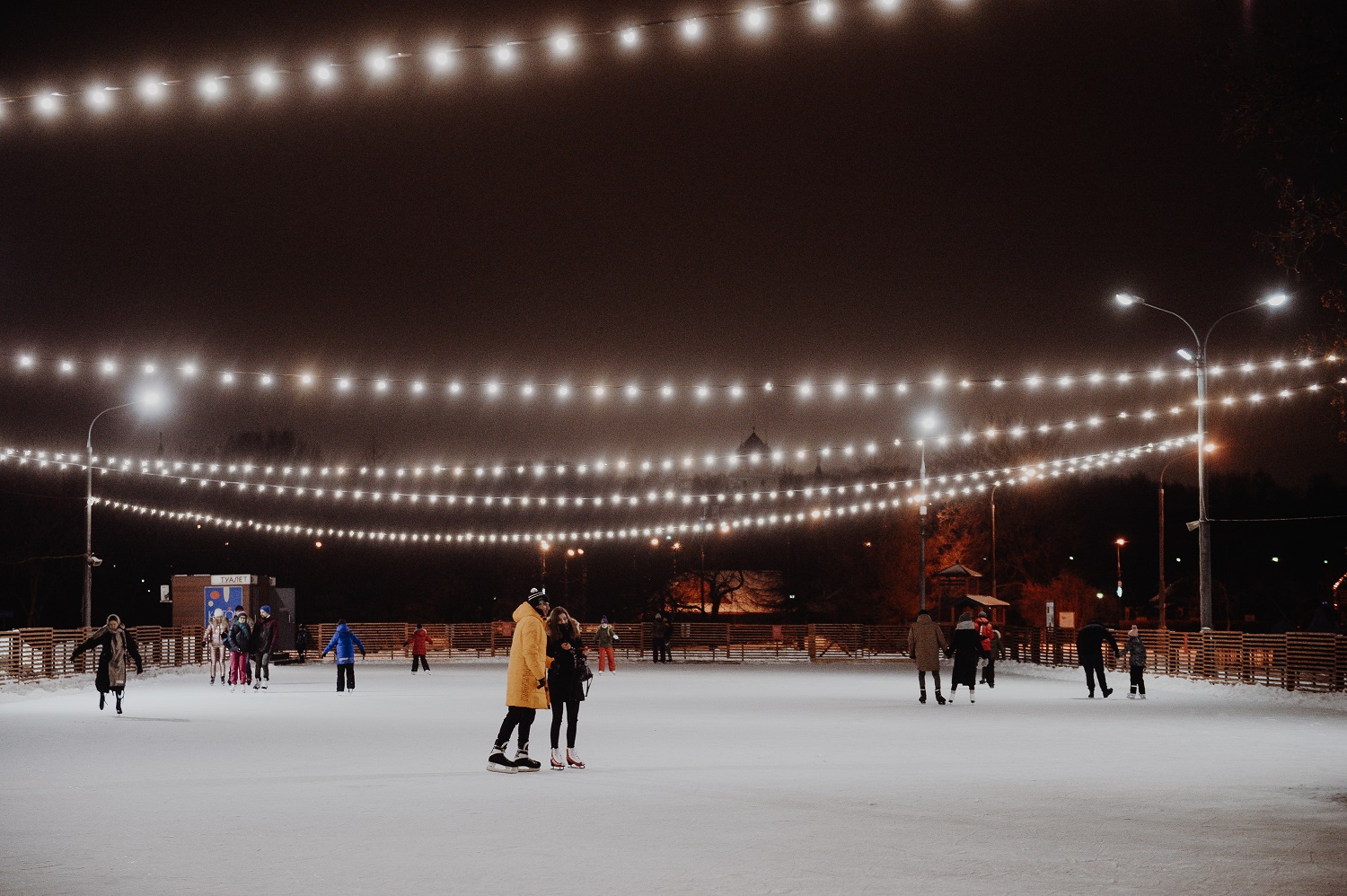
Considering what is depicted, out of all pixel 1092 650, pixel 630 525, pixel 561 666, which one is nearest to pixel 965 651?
pixel 1092 650

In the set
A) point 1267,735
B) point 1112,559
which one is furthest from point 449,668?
point 1112,559

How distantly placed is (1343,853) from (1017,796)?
296 centimetres

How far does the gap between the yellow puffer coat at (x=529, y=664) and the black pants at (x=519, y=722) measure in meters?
0.10

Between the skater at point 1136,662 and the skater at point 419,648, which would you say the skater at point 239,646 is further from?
the skater at point 1136,662

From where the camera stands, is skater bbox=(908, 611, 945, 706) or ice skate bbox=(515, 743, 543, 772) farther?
skater bbox=(908, 611, 945, 706)

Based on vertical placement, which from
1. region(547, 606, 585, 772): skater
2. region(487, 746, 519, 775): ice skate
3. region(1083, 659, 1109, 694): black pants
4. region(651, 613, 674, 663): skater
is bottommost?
region(651, 613, 674, 663): skater

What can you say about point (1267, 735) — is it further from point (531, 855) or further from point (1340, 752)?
point (531, 855)

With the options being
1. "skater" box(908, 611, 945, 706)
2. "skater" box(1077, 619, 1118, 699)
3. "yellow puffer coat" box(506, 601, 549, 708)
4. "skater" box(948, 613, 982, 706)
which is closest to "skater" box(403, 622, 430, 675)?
"skater" box(1077, 619, 1118, 699)

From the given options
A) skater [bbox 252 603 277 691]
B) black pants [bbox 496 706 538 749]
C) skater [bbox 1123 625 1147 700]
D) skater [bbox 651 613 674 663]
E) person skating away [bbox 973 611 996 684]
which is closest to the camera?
black pants [bbox 496 706 538 749]

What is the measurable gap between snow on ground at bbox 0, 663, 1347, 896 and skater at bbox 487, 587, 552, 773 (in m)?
0.34

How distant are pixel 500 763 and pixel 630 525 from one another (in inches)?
2572

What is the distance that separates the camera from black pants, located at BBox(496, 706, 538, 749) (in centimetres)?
1255

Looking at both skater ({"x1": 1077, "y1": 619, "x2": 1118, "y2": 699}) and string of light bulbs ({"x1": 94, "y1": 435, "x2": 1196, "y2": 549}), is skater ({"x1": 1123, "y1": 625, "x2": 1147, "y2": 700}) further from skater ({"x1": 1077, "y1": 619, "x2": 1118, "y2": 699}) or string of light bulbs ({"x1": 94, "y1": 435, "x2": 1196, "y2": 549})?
string of light bulbs ({"x1": 94, "y1": 435, "x2": 1196, "y2": 549})

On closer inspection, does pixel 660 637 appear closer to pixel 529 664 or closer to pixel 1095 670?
pixel 1095 670
